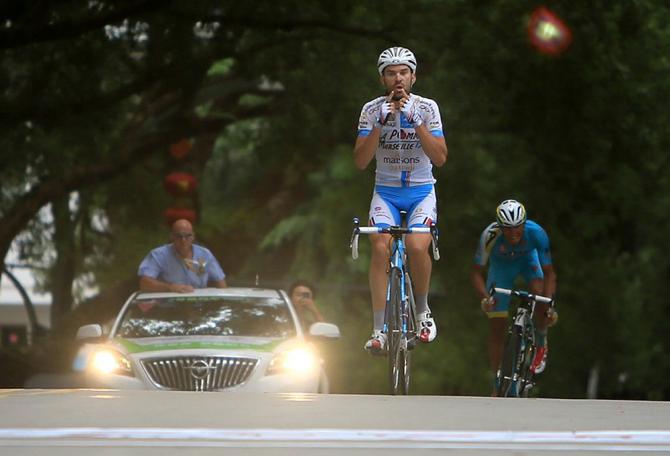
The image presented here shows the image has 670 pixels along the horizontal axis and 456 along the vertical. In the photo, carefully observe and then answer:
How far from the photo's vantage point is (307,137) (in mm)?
22469

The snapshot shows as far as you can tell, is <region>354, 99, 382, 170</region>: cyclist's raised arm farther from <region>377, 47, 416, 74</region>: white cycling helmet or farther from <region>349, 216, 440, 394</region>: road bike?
<region>349, 216, 440, 394</region>: road bike

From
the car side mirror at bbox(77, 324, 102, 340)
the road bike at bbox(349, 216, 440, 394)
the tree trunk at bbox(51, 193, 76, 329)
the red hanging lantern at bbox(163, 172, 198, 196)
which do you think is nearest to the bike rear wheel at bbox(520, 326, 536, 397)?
the road bike at bbox(349, 216, 440, 394)

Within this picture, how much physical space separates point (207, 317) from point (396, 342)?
2.90 m

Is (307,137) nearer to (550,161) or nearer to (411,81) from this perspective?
(550,161)

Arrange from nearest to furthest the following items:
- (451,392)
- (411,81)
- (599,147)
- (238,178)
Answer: (411,81) → (599,147) → (451,392) → (238,178)

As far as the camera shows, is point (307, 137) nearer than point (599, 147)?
No

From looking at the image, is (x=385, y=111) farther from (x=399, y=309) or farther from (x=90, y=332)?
(x=90, y=332)

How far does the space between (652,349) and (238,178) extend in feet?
48.5

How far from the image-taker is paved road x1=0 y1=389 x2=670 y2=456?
2.77m

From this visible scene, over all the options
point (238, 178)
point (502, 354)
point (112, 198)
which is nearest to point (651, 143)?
point (502, 354)

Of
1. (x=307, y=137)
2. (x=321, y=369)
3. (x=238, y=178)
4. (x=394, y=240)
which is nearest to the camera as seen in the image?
(x=394, y=240)

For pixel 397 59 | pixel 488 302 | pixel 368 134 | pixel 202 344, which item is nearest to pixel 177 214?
pixel 488 302

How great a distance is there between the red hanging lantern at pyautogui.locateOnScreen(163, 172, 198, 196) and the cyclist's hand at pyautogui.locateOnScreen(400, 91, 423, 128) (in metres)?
16.1

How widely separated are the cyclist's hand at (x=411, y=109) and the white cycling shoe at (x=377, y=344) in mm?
1314
